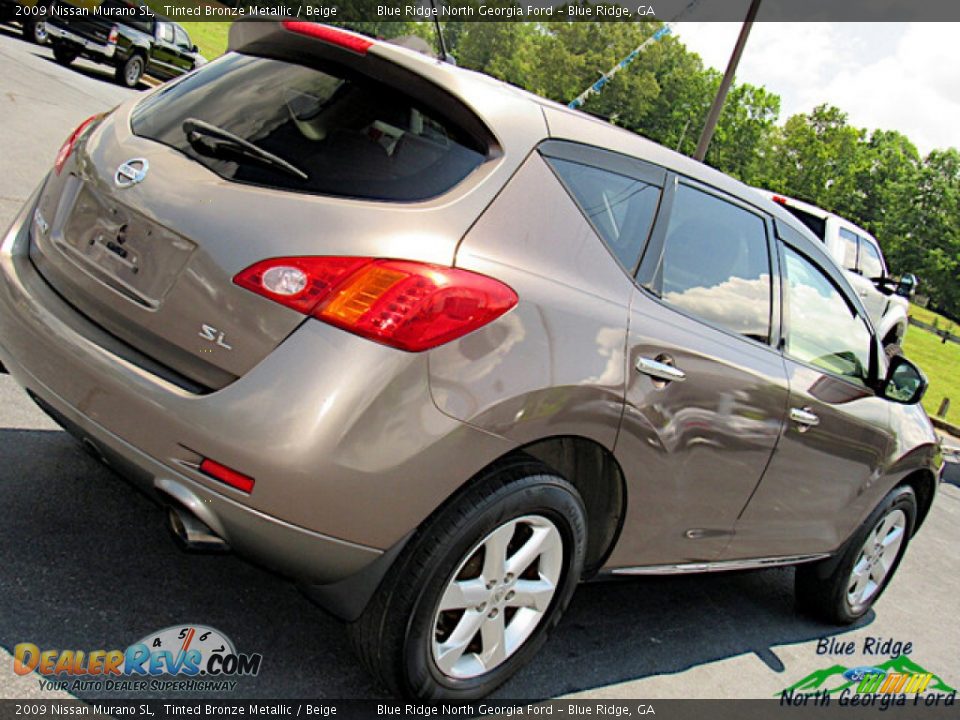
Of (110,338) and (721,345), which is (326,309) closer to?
(110,338)

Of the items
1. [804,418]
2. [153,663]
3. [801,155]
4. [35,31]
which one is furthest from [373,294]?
[801,155]

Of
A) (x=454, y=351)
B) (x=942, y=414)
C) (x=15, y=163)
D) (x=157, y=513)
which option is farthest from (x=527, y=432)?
(x=942, y=414)

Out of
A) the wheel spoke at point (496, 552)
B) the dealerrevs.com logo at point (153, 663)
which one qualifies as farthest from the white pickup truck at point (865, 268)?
the dealerrevs.com logo at point (153, 663)

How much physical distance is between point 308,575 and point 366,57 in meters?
1.48

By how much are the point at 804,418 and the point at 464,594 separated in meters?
1.70

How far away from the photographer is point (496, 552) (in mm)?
2771

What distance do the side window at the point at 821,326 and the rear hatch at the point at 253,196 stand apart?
65.3 inches

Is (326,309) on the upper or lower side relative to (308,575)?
upper

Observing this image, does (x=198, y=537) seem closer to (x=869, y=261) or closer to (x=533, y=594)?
(x=533, y=594)

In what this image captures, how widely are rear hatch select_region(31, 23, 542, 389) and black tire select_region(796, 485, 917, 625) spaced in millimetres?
2814

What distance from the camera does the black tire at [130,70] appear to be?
20.7 meters

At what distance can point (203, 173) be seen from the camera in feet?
8.77

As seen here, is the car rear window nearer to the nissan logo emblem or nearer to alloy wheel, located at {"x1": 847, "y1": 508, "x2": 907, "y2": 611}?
the nissan logo emblem

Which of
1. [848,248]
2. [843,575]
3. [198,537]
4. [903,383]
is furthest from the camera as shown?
[848,248]
